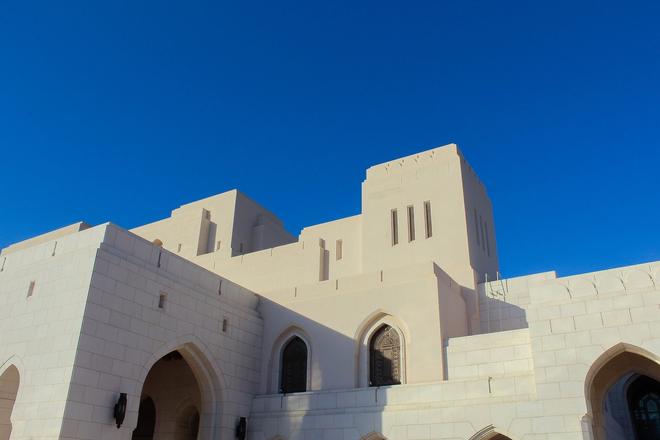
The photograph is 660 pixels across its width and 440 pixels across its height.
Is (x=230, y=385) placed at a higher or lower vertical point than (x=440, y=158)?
lower

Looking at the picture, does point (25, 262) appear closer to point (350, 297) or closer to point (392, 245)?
point (350, 297)

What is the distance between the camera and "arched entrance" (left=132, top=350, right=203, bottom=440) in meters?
17.8

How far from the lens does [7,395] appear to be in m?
13.2

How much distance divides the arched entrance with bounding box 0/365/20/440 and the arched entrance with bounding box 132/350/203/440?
4.68m

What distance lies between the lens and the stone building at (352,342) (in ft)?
40.7

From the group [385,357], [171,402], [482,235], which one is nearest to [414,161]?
[482,235]

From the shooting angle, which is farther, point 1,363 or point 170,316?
point 170,316

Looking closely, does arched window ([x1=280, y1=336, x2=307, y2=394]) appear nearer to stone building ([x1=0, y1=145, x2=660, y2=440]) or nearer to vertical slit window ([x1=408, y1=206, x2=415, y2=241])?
stone building ([x1=0, y1=145, x2=660, y2=440])

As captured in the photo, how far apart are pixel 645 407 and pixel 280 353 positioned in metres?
14.6

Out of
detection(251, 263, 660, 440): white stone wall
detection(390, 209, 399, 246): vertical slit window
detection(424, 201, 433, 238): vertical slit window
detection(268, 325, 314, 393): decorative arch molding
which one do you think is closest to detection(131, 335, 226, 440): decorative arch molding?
detection(268, 325, 314, 393): decorative arch molding

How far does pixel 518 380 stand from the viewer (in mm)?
13172

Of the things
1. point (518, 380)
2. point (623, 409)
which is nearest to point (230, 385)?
point (518, 380)

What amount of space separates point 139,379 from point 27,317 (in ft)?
9.44

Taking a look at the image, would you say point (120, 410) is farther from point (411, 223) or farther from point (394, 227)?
point (411, 223)
